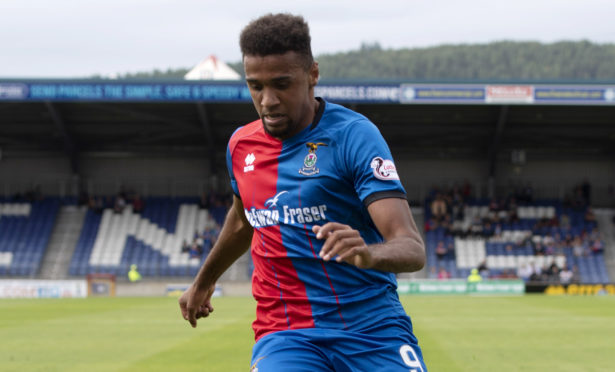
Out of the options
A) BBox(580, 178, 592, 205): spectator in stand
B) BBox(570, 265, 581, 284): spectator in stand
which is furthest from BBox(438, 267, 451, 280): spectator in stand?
BBox(580, 178, 592, 205): spectator in stand

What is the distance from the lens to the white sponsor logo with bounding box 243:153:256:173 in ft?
12.0

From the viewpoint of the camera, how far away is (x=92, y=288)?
1318 inches

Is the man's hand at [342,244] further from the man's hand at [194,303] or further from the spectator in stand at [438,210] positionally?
the spectator in stand at [438,210]

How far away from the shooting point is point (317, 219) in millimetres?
3357

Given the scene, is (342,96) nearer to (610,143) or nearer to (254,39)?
(610,143)

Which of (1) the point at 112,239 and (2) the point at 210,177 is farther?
(2) the point at 210,177

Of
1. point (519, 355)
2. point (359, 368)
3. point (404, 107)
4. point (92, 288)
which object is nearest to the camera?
point (359, 368)

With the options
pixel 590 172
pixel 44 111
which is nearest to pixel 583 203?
pixel 590 172

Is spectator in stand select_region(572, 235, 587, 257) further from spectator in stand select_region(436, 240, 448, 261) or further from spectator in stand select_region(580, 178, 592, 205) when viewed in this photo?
spectator in stand select_region(436, 240, 448, 261)

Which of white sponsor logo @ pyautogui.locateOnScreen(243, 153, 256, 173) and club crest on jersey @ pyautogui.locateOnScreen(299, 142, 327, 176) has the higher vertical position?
club crest on jersey @ pyautogui.locateOnScreen(299, 142, 327, 176)

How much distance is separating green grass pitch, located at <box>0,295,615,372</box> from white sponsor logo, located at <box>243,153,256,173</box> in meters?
6.40

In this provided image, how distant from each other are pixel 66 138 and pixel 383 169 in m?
38.7

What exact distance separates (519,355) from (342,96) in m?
24.0

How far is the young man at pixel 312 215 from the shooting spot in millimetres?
3205
